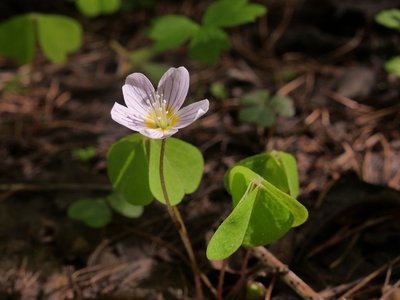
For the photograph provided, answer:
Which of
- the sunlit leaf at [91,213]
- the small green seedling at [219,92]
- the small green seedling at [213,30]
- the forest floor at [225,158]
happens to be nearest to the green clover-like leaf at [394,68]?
the forest floor at [225,158]

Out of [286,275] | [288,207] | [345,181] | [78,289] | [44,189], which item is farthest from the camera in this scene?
[44,189]

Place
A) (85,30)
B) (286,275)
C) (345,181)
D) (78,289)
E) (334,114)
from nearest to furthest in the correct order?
(286,275)
(78,289)
(345,181)
(334,114)
(85,30)

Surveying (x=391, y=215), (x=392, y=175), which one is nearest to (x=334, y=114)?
(x=392, y=175)

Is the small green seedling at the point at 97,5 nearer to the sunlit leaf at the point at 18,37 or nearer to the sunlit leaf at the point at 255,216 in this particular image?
the sunlit leaf at the point at 18,37

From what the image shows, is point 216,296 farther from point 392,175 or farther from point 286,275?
point 392,175

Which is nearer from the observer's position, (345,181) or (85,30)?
(345,181)

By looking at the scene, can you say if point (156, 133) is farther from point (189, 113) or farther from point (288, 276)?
point (288, 276)

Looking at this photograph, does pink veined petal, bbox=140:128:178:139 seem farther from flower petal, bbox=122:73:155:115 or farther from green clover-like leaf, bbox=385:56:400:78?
green clover-like leaf, bbox=385:56:400:78

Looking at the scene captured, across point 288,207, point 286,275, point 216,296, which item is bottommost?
point 216,296
